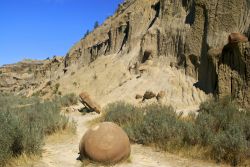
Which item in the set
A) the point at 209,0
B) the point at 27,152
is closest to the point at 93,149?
the point at 27,152

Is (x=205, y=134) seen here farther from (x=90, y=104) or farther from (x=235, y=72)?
(x=90, y=104)

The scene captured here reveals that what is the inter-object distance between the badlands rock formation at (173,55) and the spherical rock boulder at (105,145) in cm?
883

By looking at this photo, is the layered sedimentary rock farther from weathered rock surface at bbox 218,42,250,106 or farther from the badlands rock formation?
weathered rock surface at bbox 218,42,250,106

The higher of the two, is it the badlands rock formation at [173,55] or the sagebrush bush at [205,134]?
the badlands rock formation at [173,55]

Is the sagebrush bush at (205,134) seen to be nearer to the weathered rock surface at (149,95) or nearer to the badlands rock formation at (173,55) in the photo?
the badlands rock formation at (173,55)

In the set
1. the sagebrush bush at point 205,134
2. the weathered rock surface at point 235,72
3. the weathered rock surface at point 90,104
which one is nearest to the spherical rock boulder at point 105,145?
the sagebrush bush at point 205,134

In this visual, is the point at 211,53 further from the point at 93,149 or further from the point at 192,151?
the point at 93,149

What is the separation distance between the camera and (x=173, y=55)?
2325cm

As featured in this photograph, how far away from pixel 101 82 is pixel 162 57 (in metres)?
6.84

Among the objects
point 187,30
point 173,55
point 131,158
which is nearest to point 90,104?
point 173,55

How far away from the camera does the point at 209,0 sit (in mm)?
21047

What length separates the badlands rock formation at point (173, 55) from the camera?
18.2 meters

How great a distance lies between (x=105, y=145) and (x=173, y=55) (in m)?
15.9

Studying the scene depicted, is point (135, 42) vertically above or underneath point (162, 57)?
above
